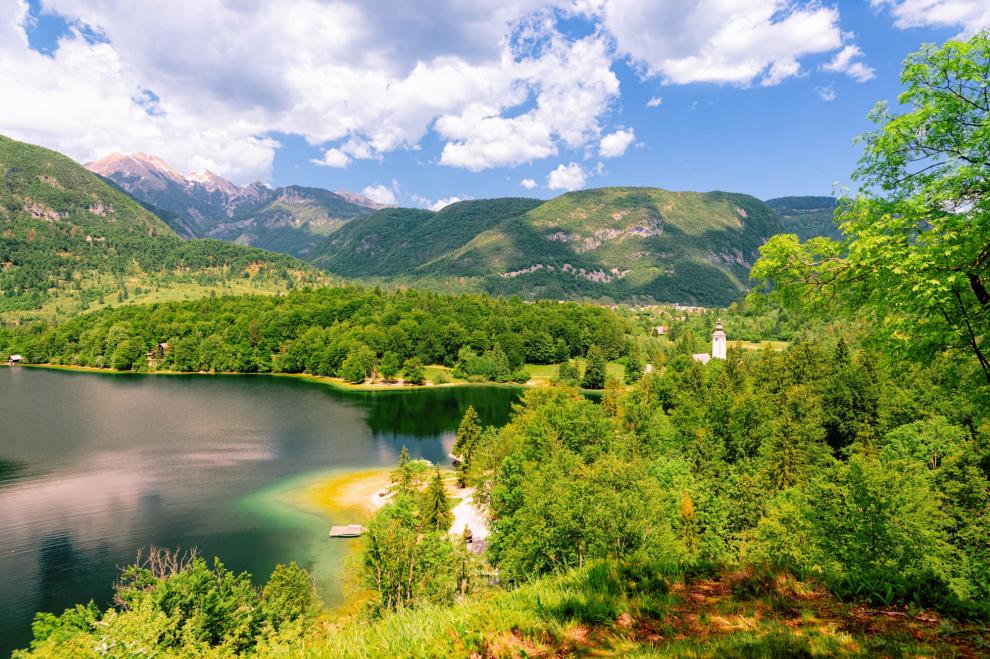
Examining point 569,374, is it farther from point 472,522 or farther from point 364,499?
point 472,522

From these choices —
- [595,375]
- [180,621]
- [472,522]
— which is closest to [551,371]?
[595,375]

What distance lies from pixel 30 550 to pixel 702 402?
54378 mm

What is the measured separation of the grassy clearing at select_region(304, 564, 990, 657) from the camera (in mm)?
5887

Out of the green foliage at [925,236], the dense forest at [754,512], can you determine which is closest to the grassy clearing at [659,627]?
the dense forest at [754,512]

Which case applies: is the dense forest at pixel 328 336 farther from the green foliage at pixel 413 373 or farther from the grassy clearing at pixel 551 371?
the grassy clearing at pixel 551 371

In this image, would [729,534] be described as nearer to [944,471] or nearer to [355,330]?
[944,471]

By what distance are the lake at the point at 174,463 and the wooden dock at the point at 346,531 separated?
93cm

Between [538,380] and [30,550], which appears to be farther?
[538,380]

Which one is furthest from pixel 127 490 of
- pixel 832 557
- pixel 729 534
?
pixel 832 557

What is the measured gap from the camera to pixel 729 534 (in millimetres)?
27766

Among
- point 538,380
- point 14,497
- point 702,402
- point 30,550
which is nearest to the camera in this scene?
point 30,550

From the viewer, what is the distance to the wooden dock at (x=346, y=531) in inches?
1435

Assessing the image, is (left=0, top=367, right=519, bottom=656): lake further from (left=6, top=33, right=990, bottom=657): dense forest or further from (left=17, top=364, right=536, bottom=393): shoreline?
(left=6, top=33, right=990, bottom=657): dense forest

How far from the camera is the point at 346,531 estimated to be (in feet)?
120
